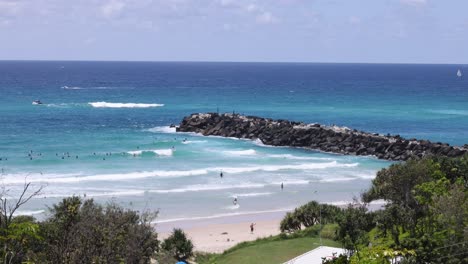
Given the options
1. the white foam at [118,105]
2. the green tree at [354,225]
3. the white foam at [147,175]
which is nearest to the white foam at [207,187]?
the white foam at [147,175]

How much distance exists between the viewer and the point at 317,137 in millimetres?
73375

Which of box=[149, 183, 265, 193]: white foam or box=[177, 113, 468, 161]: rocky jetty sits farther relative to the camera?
box=[177, 113, 468, 161]: rocky jetty

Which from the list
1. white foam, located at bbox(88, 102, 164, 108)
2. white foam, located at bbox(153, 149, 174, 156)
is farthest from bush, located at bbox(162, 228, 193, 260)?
white foam, located at bbox(88, 102, 164, 108)

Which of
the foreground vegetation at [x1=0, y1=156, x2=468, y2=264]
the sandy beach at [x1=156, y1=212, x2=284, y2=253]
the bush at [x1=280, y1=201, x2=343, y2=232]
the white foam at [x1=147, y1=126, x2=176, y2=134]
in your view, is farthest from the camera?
the white foam at [x1=147, y1=126, x2=176, y2=134]

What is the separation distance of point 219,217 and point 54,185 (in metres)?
15.0

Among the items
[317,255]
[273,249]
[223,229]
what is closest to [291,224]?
[223,229]

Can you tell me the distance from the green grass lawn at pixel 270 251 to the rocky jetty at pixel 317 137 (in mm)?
35299

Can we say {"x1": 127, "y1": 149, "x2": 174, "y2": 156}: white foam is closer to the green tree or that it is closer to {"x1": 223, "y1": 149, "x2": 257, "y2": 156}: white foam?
{"x1": 223, "y1": 149, "x2": 257, "y2": 156}: white foam

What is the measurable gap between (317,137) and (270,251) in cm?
4476

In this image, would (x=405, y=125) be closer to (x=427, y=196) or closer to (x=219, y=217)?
(x=219, y=217)

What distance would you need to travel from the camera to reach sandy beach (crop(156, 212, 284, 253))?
36.1 metres

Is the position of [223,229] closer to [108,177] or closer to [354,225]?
[354,225]

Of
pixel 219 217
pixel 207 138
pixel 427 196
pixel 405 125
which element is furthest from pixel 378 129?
pixel 427 196

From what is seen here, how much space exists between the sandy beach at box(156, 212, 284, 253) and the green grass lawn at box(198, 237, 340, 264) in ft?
11.9
